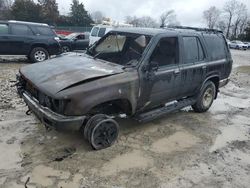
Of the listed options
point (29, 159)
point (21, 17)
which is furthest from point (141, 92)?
point (21, 17)

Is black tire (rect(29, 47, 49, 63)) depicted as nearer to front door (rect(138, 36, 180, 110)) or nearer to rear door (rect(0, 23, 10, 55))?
rear door (rect(0, 23, 10, 55))

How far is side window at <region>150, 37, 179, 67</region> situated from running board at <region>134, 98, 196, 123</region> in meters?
0.88

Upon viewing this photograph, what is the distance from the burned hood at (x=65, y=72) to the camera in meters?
4.40

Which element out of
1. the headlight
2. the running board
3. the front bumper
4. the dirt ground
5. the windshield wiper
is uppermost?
the windshield wiper

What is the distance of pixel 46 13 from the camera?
48.2m

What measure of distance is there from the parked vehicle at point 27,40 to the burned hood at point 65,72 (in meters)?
8.00

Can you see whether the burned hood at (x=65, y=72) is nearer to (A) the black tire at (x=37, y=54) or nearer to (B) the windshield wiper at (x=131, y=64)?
(B) the windshield wiper at (x=131, y=64)

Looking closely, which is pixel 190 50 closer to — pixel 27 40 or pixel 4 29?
pixel 27 40

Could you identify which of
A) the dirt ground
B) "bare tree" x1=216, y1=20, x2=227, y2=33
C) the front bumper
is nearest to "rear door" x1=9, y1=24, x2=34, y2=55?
the dirt ground

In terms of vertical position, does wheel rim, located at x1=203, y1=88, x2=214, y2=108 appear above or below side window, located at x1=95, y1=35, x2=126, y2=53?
below

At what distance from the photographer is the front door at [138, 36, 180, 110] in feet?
17.0

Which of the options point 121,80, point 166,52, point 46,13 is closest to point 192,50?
point 166,52

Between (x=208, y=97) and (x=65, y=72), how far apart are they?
3900 mm

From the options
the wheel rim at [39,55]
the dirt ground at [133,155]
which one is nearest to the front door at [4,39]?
the wheel rim at [39,55]
